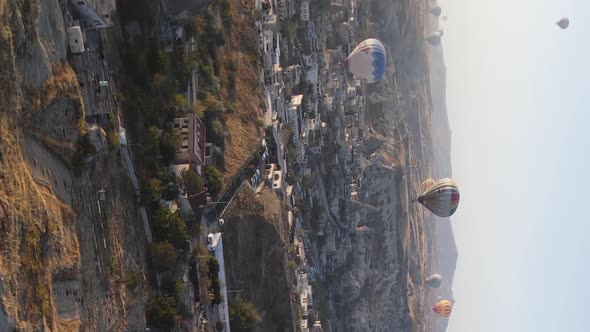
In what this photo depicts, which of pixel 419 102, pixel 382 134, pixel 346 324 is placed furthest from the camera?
pixel 419 102

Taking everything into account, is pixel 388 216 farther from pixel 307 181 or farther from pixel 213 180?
pixel 213 180

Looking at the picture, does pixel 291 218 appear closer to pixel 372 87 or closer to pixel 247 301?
pixel 247 301

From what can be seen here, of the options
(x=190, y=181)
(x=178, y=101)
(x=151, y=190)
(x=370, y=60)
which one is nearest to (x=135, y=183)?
(x=151, y=190)

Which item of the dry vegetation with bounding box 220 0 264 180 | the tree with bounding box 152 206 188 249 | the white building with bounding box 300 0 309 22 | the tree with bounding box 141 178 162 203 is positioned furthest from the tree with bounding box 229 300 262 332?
the white building with bounding box 300 0 309 22

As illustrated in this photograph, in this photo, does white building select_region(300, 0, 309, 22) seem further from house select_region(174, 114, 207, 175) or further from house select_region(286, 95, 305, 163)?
house select_region(174, 114, 207, 175)

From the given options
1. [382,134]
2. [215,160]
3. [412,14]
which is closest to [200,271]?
[215,160]

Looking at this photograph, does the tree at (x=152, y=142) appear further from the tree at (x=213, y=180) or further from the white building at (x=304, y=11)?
the white building at (x=304, y=11)

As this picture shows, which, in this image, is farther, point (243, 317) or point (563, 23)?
point (563, 23)
